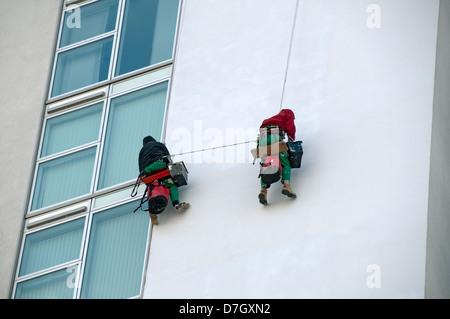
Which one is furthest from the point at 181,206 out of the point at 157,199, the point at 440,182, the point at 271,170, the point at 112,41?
the point at 112,41

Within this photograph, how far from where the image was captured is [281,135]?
14.5m

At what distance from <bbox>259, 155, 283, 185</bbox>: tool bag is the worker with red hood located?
0.36 feet

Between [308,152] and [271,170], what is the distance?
33.6 inches

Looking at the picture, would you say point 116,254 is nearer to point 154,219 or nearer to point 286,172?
point 154,219

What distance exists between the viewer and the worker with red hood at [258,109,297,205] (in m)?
14.3

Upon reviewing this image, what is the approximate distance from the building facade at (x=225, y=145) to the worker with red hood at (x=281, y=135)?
0.22 meters

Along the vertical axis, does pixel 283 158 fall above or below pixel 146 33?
below

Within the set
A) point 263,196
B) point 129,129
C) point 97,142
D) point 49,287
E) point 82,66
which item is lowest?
point 49,287

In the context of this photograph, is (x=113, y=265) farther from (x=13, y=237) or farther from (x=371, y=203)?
(x=371, y=203)

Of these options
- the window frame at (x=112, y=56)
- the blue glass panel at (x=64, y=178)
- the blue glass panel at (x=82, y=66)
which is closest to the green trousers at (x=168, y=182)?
the blue glass panel at (x=64, y=178)

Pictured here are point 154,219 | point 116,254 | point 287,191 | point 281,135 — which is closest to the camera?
point 287,191
